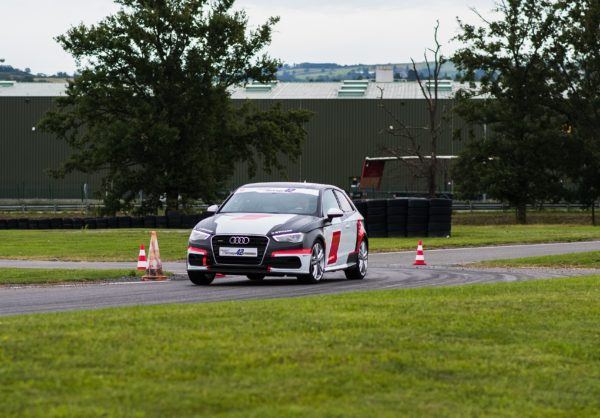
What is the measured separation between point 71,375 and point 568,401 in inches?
122

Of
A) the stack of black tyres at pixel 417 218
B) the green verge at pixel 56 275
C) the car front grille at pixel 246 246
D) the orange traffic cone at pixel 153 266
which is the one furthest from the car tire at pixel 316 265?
the stack of black tyres at pixel 417 218

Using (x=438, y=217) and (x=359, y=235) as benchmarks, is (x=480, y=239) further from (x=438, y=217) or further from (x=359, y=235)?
(x=359, y=235)

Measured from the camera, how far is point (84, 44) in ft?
188

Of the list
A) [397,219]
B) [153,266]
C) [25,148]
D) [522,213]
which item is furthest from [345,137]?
[153,266]

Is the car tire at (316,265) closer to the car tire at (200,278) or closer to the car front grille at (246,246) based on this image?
the car front grille at (246,246)

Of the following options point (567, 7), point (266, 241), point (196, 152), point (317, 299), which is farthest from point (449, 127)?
point (317, 299)

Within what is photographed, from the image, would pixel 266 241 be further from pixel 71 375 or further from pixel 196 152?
pixel 196 152

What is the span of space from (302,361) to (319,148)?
237ft

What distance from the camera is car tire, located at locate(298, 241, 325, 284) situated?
20047mm

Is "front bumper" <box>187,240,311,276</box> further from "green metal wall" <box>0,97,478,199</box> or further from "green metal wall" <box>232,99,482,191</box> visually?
"green metal wall" <box>232,99,482,191</box>

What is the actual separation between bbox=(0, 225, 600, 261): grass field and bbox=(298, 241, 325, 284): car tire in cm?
1027

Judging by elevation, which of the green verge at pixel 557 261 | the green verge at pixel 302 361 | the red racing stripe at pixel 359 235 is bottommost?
the green verge at pixel 557 261

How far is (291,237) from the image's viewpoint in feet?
64.5

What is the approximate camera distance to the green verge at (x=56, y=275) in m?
21.2
